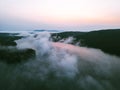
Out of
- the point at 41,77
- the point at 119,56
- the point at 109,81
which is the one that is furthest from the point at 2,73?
the point at 119,56

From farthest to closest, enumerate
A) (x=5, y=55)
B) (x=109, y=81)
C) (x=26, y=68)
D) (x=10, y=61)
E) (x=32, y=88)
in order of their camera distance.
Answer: (x=5, y=55) → (x=10, y=61) → (x=26, y=68) → (x=109, y=81) → (x=32, y=88)

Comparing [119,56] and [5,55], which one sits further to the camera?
[119,56]

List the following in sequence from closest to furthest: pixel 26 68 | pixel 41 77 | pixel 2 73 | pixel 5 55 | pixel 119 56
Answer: pixel 41 77 → pixel 2 73 → pixel 26 68 → pixel 5 55 → pixel 119 56

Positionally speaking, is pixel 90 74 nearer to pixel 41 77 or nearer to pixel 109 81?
pixel 109 81

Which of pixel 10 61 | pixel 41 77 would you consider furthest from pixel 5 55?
pixel 41 77

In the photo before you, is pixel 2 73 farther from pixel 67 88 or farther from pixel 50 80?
pixel 67 88

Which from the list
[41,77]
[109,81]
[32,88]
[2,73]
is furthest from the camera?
[2,73]

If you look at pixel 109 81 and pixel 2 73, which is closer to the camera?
→ pixel 109 81

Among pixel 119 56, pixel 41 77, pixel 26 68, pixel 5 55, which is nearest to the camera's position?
pixel 41 77
